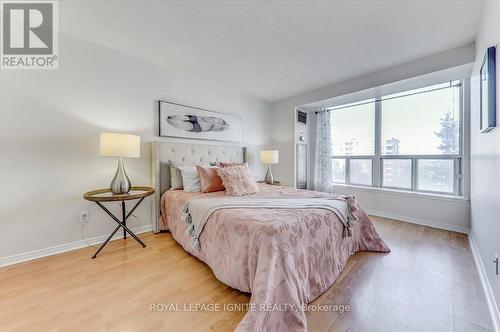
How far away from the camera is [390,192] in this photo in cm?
342

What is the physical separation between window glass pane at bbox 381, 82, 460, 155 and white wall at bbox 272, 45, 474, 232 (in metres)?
0.57

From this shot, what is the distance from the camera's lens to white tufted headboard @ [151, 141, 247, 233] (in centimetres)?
269

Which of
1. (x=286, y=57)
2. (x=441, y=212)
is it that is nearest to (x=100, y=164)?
(x=286, y=57)

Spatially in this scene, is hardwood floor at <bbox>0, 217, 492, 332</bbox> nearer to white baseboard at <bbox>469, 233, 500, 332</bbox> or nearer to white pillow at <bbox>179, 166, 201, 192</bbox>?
white baseboard at <bbox>469, 233, 500, 332</bbox>

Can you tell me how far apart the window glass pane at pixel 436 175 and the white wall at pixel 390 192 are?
0.88ft

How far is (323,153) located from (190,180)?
115 inches

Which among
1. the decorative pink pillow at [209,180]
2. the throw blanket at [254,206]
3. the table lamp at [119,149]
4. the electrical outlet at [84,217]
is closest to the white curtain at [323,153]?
the throw blanket at [254,206]

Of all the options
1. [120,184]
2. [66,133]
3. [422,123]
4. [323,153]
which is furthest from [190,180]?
[422,123]

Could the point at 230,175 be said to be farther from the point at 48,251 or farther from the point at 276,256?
the point at 48,251

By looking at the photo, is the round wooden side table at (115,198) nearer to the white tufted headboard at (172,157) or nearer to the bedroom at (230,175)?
the bedroom at (230,175)

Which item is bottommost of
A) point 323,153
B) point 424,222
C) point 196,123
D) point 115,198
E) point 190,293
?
point 190,293

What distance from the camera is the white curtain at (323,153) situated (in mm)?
4156

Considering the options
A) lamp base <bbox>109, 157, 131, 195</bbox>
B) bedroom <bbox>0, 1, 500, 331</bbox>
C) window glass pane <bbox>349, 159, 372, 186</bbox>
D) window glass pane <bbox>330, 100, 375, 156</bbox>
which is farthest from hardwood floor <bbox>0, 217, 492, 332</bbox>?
window glass pane <bbox>330, 100, 375, 156</bbox>

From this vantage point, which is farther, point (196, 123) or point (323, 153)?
point (323, 153)
